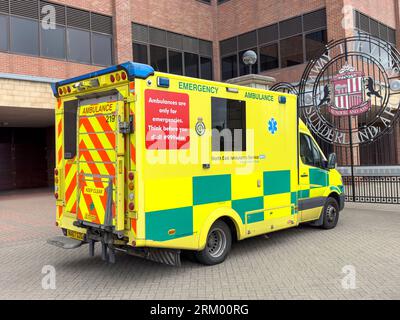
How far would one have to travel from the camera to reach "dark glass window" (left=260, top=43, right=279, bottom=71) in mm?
22156

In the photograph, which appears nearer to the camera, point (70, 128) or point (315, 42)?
point (70, 128)

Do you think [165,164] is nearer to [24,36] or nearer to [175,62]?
[24,36]

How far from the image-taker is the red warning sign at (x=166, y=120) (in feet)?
17.1

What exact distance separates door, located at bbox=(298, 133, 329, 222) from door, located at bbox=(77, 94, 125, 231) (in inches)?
154

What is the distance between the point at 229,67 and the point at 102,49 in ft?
27.3

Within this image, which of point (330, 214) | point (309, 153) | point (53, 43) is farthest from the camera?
point (53, 43)

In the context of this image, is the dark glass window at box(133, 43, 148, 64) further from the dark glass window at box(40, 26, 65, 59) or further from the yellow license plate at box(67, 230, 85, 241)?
the yellow license plate at box(67, 230, 85, 241)

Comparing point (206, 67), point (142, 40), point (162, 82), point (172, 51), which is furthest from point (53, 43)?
point (162, 82)

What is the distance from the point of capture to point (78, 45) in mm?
18500

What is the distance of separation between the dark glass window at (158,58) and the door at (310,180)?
15.1m

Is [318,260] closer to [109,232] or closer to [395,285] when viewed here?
[395,285]

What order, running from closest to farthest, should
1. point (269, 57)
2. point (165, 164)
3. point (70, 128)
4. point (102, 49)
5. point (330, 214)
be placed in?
point (165, 164) → point (70, 128) → point (330, 214) → point (102, 49) → point (269, 57)

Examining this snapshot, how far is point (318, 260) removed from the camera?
6.34 metres
